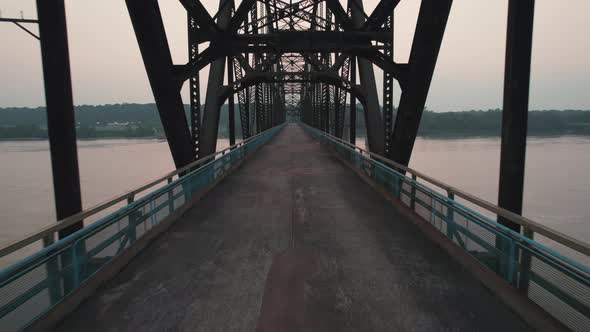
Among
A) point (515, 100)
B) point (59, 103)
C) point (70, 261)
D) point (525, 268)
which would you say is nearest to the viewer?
point (525, 268)

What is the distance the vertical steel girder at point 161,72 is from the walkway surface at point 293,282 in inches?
90.9

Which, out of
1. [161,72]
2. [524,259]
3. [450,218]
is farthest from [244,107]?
[524,259]

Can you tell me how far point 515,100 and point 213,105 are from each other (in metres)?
9.77

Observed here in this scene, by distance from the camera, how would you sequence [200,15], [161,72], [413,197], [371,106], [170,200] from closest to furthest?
[170,200] < [413,197] < [161,72] < [200,15] < [371,106]

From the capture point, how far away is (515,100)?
5184 mm

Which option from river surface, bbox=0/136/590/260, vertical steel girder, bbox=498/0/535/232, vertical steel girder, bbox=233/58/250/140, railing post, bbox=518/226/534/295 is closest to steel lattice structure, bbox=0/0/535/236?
vertical steel girder, bbox=498/0/535/232

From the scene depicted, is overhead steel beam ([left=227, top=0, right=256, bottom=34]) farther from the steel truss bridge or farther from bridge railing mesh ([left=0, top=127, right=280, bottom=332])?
bridge railing mesh ([left=0, top=127, right=280, bottom=332])

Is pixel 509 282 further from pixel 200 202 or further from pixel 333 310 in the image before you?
pixel 200 202

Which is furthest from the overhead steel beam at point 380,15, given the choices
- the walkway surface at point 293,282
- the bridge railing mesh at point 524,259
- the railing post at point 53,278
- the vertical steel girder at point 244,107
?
the vertical steel girder at point 244,107

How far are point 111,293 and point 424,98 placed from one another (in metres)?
8.08

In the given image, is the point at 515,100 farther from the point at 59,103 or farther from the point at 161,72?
the point at 161,72

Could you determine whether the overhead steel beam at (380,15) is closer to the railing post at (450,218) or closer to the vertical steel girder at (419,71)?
the vertical steel girder at (419,71)

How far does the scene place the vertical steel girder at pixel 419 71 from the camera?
7617mm

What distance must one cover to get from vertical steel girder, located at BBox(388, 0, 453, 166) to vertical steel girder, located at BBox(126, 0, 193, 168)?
242 inches
